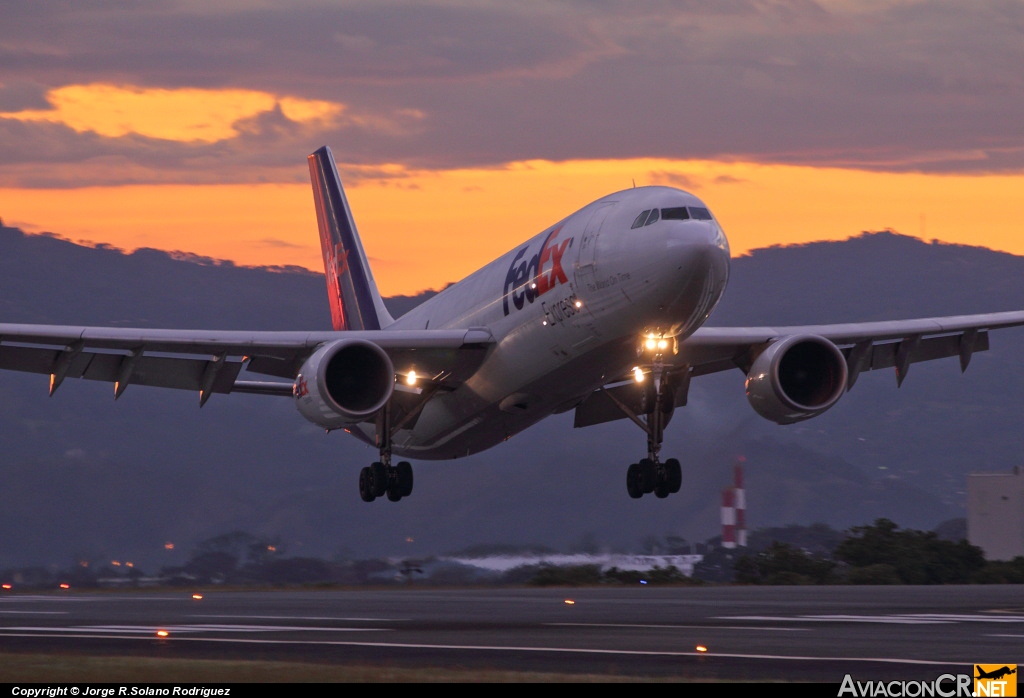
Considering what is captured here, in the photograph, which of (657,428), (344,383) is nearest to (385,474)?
(344,383)

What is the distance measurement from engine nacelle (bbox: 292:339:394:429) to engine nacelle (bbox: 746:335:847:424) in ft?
26.6

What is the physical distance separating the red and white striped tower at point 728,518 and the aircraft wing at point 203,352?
5176 cm

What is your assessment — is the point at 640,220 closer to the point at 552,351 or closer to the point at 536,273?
the point at 536,273

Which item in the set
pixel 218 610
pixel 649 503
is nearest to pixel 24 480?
pixel 649 503

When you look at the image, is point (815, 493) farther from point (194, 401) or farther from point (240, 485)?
point (240, 485)

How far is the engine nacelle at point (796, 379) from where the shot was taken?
3127cm

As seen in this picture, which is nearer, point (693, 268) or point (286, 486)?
point (693, 268)

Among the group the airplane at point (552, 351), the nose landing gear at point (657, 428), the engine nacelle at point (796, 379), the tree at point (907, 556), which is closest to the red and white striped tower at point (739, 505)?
the tree at point (907, 556)

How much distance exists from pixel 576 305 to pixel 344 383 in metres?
5.98

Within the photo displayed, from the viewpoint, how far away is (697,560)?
6988 cm

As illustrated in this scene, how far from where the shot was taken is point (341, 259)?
4688cm

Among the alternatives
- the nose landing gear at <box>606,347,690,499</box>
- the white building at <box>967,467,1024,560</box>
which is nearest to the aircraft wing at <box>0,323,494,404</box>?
the nose landing gear at <box>606,347,690,499</box>

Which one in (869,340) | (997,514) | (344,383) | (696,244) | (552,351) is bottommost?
(344,383)

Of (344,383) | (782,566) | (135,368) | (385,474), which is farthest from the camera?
(782,566)
